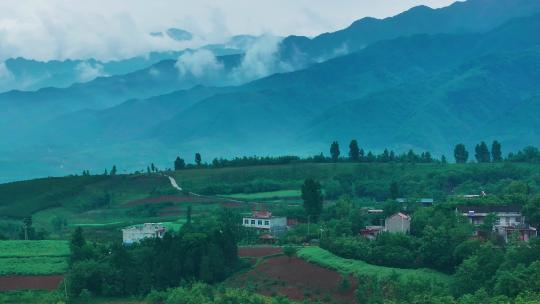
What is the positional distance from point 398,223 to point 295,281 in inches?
431

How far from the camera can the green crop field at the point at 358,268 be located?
168ft

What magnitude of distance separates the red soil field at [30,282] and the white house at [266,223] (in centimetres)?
1671

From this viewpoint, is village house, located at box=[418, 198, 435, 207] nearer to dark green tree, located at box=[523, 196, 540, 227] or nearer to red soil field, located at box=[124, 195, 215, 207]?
dark green tree, located at box=[523, 196, 540, 227]

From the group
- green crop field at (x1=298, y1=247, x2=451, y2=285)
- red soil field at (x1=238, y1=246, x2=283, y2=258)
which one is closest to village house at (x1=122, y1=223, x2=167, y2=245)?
red soil field at (x1=238, y1=246, x2=283, y2=258)

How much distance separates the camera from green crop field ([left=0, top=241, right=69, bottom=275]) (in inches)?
2384

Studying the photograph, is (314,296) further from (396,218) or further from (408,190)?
(408,190)

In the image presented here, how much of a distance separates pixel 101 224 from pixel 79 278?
28369mm

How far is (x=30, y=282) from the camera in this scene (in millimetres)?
58250

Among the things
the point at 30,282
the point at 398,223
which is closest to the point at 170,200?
the point at 398,223

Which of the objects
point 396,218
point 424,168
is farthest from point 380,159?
point 396,218

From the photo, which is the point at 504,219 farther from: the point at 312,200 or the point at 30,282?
the point at 30,282

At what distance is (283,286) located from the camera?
53594 millimetres

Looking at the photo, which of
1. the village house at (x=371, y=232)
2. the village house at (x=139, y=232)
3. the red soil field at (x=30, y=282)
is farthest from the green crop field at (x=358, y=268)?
the village house at (x=139, y=232)

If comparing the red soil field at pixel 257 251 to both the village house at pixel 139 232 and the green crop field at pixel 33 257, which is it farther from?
the village house at pixel 139 232
